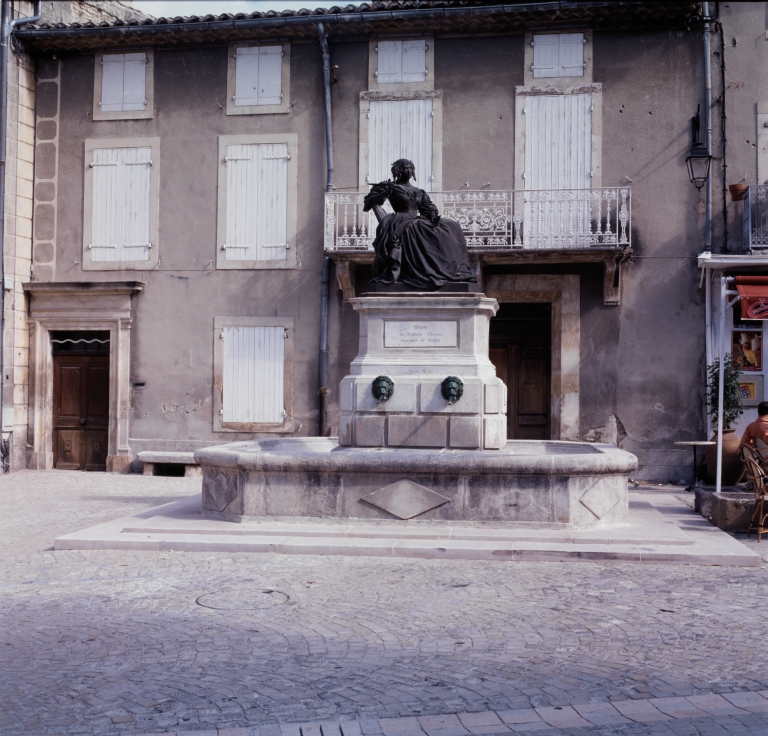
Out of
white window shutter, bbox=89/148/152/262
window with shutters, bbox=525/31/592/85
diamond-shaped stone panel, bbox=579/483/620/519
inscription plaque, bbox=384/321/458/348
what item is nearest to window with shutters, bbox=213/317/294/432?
white window shutter, bbox=89/148/152/262

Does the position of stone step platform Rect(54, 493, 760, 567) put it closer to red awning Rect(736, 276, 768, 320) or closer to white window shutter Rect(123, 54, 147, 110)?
red awning Rect(736, 276, 768, 320)

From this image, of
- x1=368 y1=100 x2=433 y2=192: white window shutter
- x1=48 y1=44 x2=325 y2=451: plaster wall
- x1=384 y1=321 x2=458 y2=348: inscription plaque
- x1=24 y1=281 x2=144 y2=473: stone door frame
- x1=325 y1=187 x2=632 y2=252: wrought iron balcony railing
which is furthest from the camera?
x1=24 y1=281 x2=144 y2=473: stone door frame

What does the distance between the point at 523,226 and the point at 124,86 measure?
23.1 ft

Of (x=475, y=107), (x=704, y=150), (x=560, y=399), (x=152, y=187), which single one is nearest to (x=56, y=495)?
(x=152, y=187)

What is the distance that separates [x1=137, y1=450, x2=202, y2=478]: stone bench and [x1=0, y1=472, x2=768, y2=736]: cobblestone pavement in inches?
296

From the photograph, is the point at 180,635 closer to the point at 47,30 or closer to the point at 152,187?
the point at 152,187

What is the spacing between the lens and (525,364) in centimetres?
1530

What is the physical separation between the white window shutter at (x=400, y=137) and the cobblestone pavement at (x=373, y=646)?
923 centimetres

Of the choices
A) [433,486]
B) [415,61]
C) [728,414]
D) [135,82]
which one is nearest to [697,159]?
[728,414]

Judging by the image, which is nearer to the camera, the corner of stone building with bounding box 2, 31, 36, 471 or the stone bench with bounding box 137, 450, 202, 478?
the stone bench with bounding box 137, 450, 202, 478

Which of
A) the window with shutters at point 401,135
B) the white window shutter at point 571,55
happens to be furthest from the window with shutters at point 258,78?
the white window shutter at point 571,55

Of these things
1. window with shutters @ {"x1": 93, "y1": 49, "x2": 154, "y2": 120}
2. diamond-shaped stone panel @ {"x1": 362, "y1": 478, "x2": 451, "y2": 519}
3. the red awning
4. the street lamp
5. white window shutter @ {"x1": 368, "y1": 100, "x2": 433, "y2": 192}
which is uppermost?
window with shutters @ {"x1": 93, "y1": 49, "x2": 154, "y2": 120}

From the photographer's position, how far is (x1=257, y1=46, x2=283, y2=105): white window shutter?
50.4 ft

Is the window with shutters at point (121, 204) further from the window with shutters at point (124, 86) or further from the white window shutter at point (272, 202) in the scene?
the white window shutter at point (272, 202)
